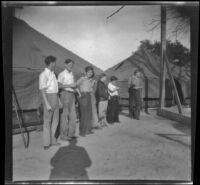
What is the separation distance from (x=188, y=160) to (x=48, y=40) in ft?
8.86

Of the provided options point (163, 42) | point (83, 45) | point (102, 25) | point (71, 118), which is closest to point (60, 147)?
point (71, 118)

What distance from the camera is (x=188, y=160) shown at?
420 cm

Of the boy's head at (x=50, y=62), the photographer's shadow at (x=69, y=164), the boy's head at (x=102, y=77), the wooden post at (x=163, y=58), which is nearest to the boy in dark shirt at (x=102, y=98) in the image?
the boy's head at (x=102, y=77)

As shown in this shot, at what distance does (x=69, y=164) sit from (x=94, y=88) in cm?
116

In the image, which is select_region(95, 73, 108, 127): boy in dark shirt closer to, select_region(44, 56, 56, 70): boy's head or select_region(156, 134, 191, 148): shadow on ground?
select_region(44, 56, 56, 70): boy's head

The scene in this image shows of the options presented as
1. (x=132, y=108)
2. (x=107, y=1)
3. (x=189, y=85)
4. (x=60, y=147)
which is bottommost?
(x=60, y=147)

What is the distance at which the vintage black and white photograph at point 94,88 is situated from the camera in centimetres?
409

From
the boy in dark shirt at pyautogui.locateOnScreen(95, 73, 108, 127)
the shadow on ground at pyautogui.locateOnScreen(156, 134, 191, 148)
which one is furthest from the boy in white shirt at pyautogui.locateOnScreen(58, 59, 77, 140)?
the shadow on ground at pyautogui.locateOnScreen(156, 134, 191, 148)

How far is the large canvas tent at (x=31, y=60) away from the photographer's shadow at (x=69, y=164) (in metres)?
0.80

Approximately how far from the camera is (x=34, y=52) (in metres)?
4.17

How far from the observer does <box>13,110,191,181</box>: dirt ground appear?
4117mm

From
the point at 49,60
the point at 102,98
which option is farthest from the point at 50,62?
the point at 102,98

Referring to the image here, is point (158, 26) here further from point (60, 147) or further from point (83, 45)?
point (60, 147)

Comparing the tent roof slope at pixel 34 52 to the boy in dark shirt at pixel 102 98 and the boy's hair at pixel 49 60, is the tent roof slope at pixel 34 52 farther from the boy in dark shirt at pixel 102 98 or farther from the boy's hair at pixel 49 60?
the boy in dark shirt at pixel 102 98
